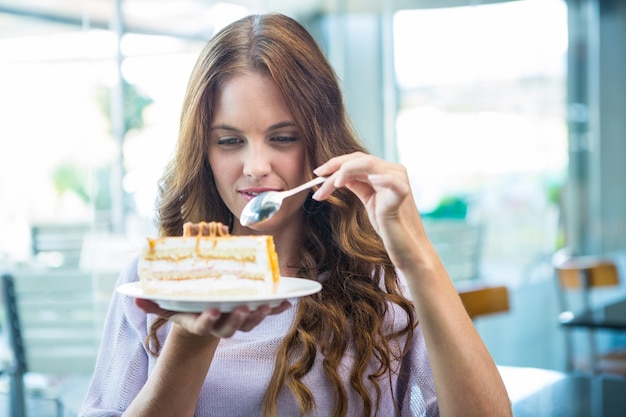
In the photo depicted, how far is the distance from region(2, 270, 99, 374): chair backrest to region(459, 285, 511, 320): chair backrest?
6.43ft

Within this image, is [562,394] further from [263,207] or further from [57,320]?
[57,320]

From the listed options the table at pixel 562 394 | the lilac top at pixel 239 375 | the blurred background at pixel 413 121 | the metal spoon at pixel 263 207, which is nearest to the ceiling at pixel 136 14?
the blurred background at pixel 413 121

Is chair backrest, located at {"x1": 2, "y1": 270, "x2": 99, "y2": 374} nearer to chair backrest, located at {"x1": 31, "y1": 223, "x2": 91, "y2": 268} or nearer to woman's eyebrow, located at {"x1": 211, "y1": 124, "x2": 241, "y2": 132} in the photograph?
chair backrest, located at {"x1": 31, "y1": 223, "x2": 91, "y2": 268}

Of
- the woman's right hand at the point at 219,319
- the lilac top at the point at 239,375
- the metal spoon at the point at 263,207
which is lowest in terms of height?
the lilac top at the point at 239,375

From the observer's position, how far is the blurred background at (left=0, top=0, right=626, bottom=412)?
3820 mm

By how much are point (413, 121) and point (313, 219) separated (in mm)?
3828

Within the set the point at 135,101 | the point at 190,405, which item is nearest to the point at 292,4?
the point at 135,101

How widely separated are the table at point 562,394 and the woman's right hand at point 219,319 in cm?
80

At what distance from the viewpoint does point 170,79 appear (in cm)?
418

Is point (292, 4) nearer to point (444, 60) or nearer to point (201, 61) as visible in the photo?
point (444, 60)

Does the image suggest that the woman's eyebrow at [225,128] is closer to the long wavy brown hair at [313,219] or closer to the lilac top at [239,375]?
the long wavy brown hair at [313,219]

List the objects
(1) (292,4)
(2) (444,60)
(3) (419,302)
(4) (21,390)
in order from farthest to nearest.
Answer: (2) (444,60), (1) (292,4), (4) (21,390), (3) (419,302)

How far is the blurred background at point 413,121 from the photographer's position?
12.5 feet

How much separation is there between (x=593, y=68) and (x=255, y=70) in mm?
6537
